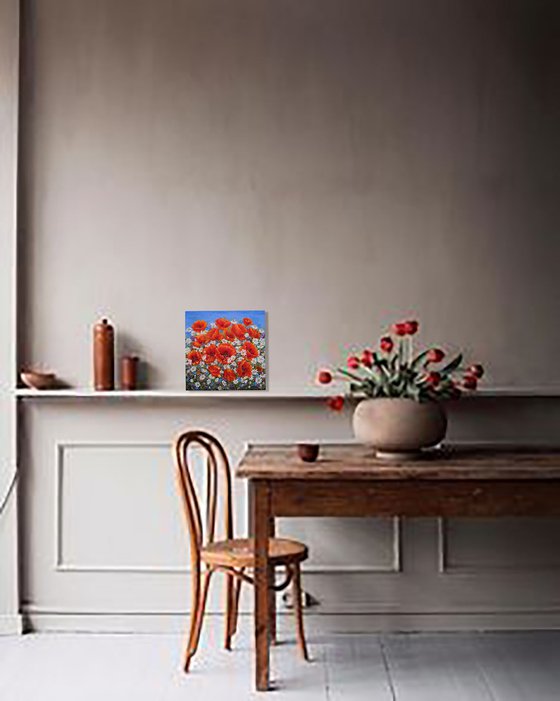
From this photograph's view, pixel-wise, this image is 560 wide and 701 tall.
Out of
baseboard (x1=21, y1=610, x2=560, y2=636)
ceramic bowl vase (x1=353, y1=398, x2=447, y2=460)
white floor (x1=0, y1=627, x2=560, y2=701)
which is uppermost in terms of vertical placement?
ceramic bowl vase (x1=353, y1=398, x2=447, y2=460)

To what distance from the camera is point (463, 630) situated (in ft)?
15.4

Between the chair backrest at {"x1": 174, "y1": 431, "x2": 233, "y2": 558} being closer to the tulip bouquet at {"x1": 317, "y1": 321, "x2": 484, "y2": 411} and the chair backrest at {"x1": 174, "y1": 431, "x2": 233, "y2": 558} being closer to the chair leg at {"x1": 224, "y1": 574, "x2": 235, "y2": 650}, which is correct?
the chair leg at {"x1": 224, "y1": 574, "x2": 235, "y2": 650}

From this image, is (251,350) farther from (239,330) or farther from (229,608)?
(229,608)

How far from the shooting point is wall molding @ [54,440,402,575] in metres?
4.73

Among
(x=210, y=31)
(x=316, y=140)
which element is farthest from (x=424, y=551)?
(x=210, y=31)

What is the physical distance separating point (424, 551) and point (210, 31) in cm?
234

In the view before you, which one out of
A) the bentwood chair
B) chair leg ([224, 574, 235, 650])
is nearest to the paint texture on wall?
the bentwood chair

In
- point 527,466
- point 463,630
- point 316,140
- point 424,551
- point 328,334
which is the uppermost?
point 316,140

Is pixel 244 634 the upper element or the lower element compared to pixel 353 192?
lower

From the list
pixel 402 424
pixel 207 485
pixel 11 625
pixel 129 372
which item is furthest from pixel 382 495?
pixel 11 625

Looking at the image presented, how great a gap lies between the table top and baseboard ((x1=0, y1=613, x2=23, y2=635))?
3.95 ft

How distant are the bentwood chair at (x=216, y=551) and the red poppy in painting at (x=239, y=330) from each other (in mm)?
444

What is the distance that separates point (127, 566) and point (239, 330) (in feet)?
3.56

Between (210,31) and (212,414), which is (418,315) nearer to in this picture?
(212,414)
